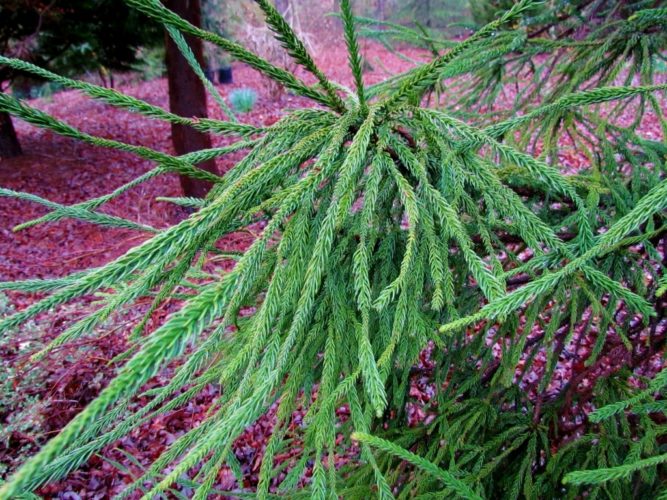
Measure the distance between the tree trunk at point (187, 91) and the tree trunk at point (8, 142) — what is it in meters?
5.02

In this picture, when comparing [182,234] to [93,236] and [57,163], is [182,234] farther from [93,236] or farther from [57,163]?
[57,163]

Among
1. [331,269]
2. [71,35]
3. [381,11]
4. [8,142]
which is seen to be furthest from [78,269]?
[381,11]

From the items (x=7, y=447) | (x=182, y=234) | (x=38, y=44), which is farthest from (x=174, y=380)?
(x=38, y=44)

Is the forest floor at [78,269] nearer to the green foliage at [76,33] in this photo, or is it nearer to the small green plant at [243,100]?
the small green plant at [243,100]

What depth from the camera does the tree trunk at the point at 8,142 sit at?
8.52 m

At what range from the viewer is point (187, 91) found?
6027 millimetres

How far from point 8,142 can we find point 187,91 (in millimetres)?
5558

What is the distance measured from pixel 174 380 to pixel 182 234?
1.50 feet

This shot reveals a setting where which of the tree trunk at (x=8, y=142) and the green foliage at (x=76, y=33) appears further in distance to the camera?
the tree trunk at (x=8, y=142)

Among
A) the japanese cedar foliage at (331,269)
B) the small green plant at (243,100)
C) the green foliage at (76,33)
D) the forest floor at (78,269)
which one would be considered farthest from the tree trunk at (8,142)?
the japanese cedar foliage at (331,269)

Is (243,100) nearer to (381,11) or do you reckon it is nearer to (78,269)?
(78,269)

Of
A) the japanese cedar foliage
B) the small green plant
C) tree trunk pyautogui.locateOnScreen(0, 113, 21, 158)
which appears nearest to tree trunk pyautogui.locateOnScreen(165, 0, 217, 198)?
the small green plant

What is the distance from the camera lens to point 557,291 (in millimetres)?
1369

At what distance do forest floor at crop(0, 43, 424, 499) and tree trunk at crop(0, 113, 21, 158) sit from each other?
0.19 m
